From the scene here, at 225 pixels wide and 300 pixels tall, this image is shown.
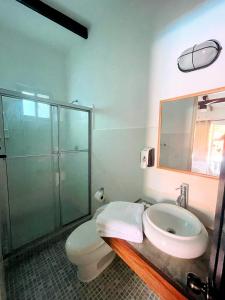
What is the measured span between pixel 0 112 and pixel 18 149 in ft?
1.47

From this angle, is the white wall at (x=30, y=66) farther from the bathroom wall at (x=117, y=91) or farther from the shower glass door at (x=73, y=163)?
the shower glass door at (x=73, y=163)

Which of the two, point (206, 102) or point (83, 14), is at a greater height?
point (83, 14)

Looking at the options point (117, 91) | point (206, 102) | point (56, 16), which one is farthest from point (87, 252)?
point (56, 16)

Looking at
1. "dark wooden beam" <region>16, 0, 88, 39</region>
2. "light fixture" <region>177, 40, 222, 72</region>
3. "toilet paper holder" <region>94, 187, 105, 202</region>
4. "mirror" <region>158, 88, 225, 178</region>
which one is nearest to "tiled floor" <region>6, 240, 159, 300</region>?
"toilet paper holder" <region>94, 187, 105, 202</region>

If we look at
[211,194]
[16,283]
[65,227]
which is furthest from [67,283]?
[211,194]

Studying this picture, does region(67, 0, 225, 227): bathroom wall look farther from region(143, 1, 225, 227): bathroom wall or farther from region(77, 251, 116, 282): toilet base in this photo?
region(77, 251, 116, 282): toilet base

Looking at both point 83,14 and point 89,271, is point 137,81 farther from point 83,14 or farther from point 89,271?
point 89,271

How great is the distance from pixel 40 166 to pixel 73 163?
450mm

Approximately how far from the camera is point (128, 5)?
142 cm

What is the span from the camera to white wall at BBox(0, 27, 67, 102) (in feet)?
6.07

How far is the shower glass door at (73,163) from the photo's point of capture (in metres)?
2.03

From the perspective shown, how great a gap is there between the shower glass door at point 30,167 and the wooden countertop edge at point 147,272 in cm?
134

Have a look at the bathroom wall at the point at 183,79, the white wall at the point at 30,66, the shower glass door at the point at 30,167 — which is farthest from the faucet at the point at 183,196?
the white wall at the point at 30,66

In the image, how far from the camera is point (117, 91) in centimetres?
163
